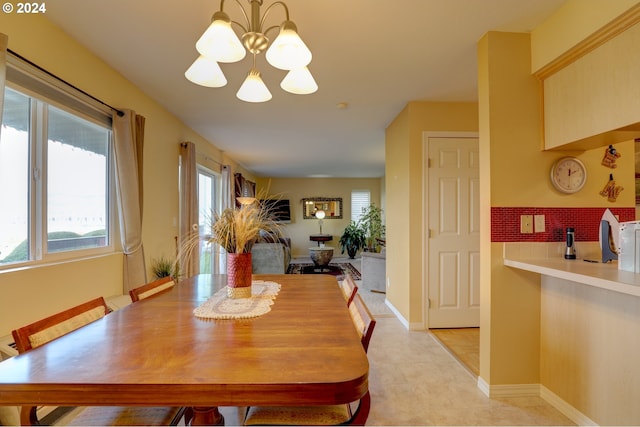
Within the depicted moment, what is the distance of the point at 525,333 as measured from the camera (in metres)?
1.96

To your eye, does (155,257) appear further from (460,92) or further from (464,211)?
(460,92)

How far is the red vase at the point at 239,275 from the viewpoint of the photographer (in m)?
1.53

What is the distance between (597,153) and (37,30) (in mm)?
3627

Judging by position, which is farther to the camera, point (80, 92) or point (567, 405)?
point (80, 92)

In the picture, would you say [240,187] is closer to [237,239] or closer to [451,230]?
[451,230]

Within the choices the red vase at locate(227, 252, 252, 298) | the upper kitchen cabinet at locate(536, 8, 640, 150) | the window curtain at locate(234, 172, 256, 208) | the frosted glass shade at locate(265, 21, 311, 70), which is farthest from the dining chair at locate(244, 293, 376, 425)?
the window curtain at locate(234, 172, 256, 208)

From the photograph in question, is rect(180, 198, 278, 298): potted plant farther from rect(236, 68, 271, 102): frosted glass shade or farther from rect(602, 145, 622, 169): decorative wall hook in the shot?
rect(602, 145, 622, 169): decorative wall hook

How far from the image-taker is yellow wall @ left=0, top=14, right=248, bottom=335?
5.46ft

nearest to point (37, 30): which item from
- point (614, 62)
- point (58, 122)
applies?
point (58, 122)

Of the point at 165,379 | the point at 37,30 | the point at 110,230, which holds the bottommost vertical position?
the point at 165,379

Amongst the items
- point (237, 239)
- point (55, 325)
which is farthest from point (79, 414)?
point (237, 239)

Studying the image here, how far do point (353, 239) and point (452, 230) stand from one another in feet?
16.3

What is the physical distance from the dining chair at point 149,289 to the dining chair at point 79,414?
0.33 meters

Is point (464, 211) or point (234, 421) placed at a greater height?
point (464, 211)
